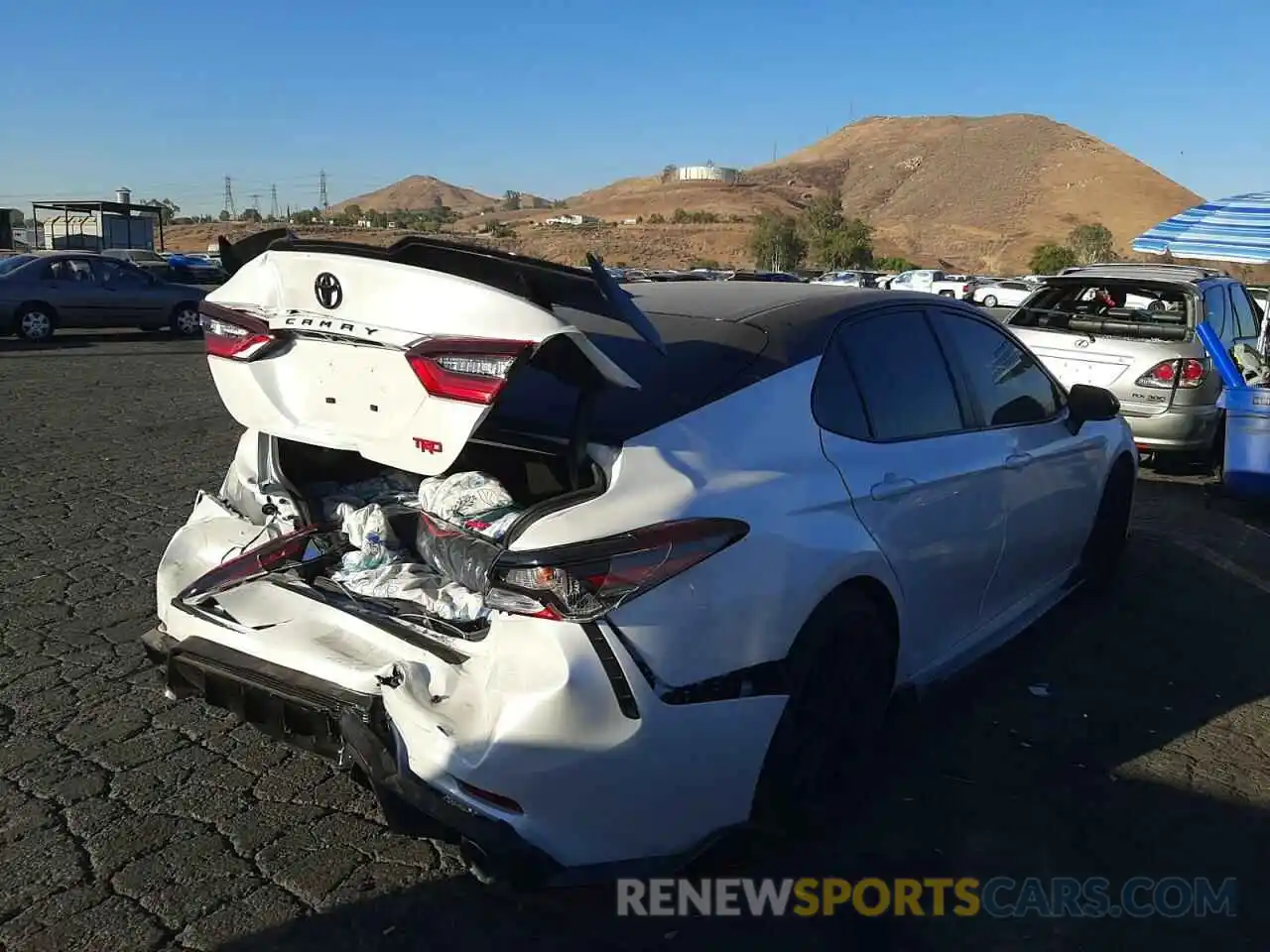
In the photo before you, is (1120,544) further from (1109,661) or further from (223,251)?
(223,251)

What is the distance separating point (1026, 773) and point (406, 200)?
664ft

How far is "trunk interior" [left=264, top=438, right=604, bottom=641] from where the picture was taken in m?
2.85

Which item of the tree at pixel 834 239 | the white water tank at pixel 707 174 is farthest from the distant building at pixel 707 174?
the tree at pixel 834 239

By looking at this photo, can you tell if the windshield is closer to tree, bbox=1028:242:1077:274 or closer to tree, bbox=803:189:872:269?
tree, bbox=1028:242:1077:274

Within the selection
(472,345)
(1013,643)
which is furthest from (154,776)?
(1013,643)

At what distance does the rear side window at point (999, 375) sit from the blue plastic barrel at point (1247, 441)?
11.0 feet

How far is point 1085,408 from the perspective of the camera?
500 centimetres

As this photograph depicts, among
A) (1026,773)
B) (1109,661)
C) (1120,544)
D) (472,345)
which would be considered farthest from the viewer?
(1120,544)

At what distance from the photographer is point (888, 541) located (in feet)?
11.1

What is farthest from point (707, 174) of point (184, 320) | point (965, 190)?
point (184, 320)

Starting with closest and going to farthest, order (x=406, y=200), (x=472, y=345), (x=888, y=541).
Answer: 1. (x=472, y=345)
2. (x=888, y=541)
3. (x=406, y=200)

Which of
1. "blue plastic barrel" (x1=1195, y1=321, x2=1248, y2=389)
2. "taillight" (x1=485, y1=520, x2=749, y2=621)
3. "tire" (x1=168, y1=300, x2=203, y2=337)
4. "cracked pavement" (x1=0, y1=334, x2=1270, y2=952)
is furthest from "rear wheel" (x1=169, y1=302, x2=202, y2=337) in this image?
"taillight" (x1=485, y1=520, x2=749, y2=621)

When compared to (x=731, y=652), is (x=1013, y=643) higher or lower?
lower

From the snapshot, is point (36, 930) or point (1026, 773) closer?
point (36, 930)
